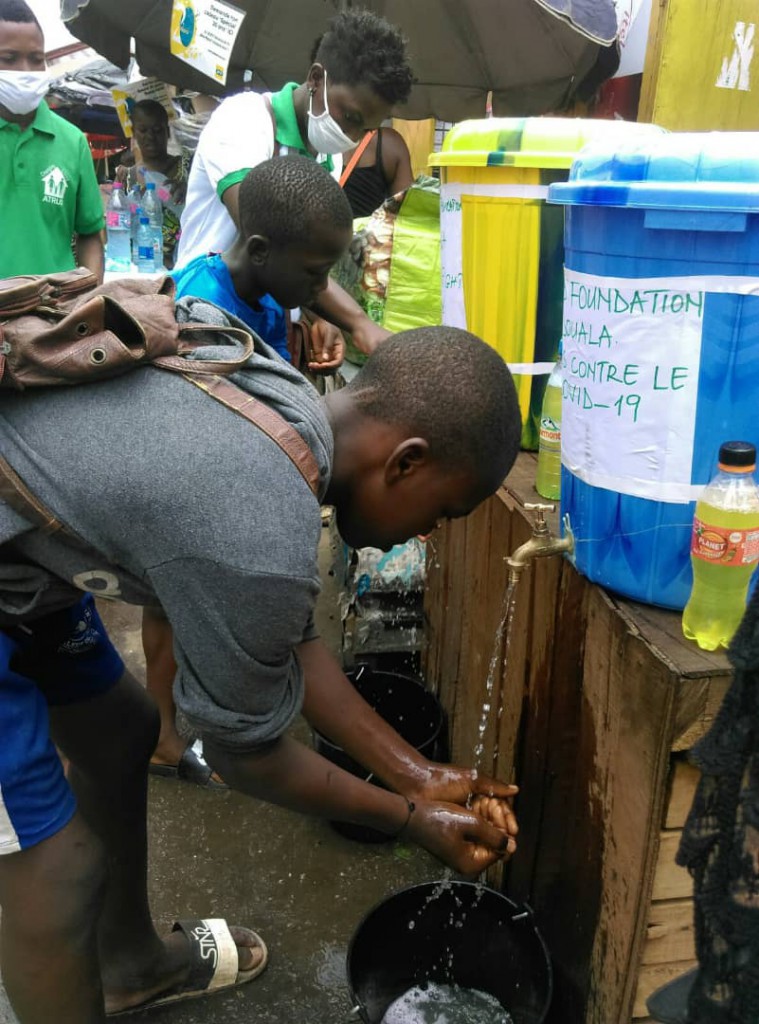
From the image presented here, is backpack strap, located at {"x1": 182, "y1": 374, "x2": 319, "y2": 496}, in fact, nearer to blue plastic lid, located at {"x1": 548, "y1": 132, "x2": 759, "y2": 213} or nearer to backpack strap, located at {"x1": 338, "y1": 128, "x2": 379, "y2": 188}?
blue plastic lid, located at {"x1": 548, "y1": 132, "x2": 759, "y2": 213}

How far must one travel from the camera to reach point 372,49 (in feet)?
9.13

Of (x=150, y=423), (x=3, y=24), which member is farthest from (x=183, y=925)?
(x=3, y=24)

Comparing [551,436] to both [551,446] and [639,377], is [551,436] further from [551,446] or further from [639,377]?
[639,377]

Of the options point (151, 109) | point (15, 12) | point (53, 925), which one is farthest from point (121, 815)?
point (151, 109)

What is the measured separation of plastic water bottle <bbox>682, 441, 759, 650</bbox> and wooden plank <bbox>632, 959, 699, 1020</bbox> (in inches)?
25.4

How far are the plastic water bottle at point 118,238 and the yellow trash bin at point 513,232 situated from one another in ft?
10.3

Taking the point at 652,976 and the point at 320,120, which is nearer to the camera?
the point at 652,976

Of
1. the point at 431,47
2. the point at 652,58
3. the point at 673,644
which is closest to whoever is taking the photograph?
the point at 673,644

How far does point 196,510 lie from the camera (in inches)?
42.3

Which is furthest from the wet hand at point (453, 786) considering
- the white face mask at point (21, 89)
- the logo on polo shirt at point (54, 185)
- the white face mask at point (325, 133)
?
the white face mask at point (21, 89)

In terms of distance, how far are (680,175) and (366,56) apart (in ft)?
6.43

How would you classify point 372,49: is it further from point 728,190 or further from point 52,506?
point 52,506

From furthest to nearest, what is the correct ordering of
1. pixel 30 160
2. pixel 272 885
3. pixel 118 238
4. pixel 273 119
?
1. pixel 118 238
2. pixel 30 160
3. pixel 273 119
4. pixel 272 885

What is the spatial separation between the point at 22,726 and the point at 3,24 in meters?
3.35
